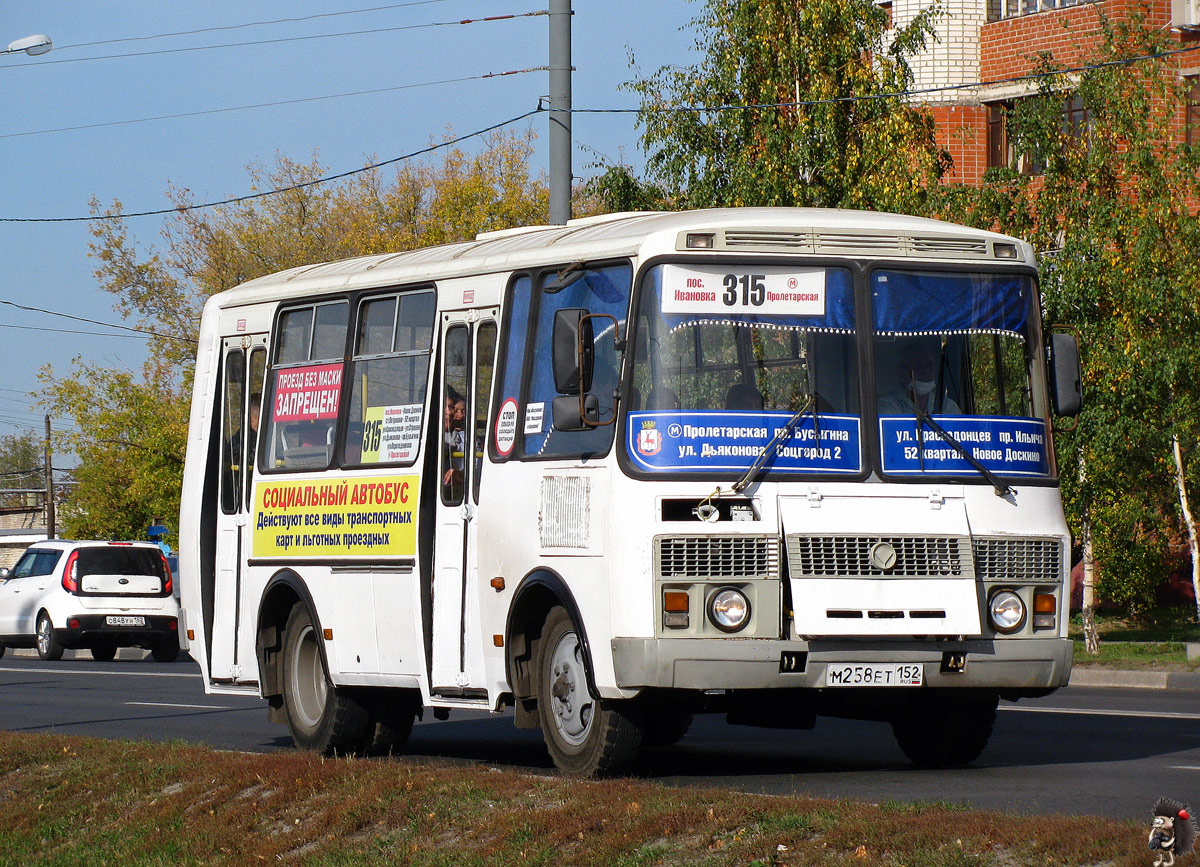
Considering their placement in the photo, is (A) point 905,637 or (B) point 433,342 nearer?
(A) point 905,637

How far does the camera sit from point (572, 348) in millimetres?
9688

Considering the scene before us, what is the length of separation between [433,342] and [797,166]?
16880mm

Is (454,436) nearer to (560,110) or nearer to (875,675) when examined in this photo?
(875,675)

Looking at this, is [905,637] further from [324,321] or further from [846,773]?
[324,321]

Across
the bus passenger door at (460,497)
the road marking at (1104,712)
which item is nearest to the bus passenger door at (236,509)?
the bus passenger door at (460,497)

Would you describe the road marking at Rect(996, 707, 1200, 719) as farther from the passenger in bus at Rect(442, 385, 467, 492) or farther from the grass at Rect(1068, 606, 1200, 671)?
the passenger in bus at Rect(442, 385, 467, 492)

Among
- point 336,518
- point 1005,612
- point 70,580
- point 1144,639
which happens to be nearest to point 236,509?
point 336,518

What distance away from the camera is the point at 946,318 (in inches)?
404

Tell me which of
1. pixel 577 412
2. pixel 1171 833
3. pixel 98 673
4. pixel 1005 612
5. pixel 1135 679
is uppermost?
pixel 577 412

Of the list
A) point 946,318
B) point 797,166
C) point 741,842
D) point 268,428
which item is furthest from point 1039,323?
point 797,166

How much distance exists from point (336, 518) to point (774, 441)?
3.67 m

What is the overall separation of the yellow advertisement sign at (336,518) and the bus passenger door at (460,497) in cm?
30

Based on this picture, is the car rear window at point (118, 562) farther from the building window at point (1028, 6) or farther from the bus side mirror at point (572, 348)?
the bus side mirror at point (572, 348)

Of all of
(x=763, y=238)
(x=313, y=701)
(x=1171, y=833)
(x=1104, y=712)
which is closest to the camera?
(x=1171, y=833)
